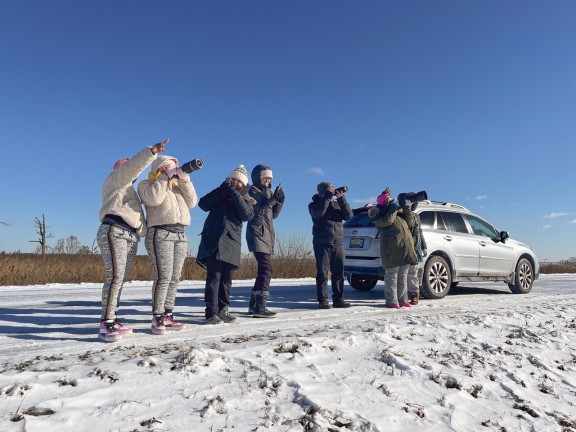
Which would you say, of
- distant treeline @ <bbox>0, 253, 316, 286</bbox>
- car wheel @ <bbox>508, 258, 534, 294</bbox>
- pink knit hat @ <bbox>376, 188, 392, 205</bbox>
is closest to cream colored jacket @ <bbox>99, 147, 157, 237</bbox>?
pink knit hat @ <bbox>376, 188, 392, 205</bbox>

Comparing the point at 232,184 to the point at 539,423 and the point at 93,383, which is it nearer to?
the point at 93,383

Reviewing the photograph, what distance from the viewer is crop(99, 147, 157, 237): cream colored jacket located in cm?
375

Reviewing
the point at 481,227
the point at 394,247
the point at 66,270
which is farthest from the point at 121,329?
the point at 66,270

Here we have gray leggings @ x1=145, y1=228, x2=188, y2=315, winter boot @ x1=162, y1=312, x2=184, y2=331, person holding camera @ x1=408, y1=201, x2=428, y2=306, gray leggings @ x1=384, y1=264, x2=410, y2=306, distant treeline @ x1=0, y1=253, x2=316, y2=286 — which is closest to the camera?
gray leggings @ x1=145, y1=228, x2=188, y2=315

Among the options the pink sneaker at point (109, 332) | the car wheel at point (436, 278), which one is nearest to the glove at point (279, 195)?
the pink sneaker at point (109, 332)

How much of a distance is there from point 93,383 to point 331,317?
11.5 ft

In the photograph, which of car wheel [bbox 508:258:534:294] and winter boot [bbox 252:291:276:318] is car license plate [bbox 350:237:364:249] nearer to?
winter boot [bbox 252:291:276:318]

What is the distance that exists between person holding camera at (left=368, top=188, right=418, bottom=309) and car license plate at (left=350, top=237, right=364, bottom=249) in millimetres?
1093

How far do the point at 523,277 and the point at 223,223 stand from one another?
759cm

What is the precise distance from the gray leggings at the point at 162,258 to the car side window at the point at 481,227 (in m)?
6.64

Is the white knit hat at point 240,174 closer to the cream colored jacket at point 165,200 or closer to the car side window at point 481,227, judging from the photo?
the cream colored jacket at point 165,200

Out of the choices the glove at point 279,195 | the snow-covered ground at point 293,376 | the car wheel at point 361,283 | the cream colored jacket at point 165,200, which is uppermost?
the glove at point 279,195

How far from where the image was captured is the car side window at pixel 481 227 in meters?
8.70

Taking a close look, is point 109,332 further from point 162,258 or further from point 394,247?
point 394,247
